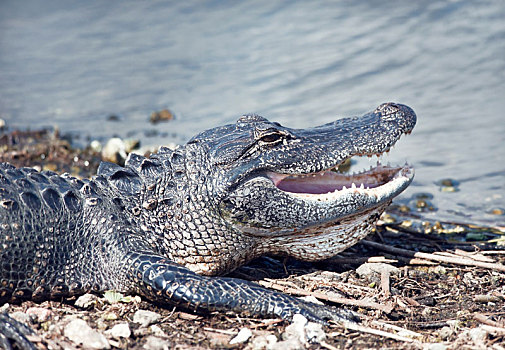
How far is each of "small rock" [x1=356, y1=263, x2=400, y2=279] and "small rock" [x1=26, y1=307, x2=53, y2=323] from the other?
223 centimetres

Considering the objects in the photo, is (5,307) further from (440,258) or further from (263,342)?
(440,258)

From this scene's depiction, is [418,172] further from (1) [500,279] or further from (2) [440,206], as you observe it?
(1) [500,279]

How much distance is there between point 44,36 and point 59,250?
34.5ft

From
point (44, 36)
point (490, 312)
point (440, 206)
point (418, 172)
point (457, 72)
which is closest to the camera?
point (490, 312)

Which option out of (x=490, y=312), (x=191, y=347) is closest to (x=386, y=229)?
(x=490, y=312)

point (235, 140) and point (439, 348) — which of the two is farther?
point (235, 140)

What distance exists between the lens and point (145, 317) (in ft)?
12.5

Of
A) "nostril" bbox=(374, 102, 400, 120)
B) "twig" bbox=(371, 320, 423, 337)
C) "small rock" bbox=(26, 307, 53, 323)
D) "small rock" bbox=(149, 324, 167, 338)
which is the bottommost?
"twig" bbox=(371, 320, 423, 337)

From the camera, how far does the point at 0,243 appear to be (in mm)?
3949

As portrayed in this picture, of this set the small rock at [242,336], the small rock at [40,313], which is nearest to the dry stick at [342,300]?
the small rock at [242,336]

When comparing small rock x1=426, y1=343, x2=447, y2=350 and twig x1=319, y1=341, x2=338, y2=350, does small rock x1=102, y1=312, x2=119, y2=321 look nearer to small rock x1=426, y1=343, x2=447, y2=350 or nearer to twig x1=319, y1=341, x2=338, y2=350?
twig x1=319, y1=341, x2=338, y2=350

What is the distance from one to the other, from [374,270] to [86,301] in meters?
2.11

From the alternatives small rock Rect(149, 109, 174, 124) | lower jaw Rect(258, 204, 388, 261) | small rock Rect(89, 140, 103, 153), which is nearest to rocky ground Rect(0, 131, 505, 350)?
lower jaw Rect(258, 204, 388, 261)

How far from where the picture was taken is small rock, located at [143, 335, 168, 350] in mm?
3420
